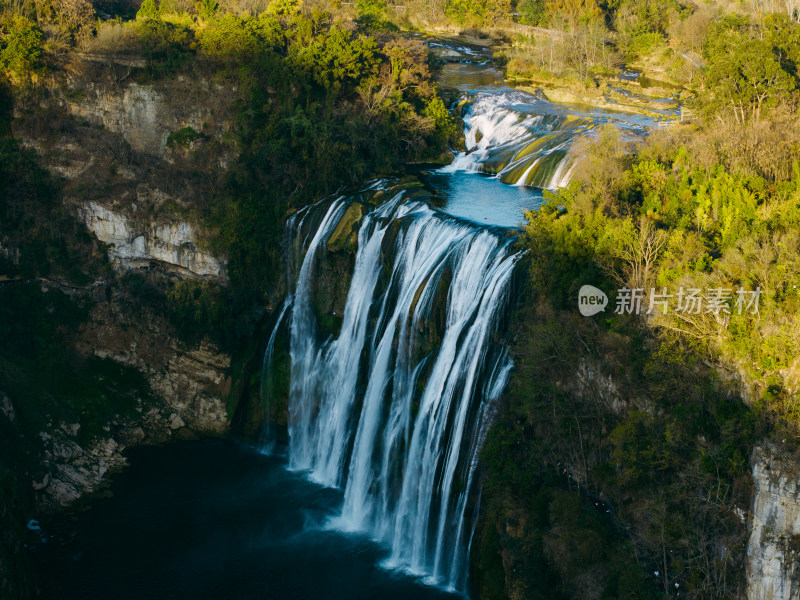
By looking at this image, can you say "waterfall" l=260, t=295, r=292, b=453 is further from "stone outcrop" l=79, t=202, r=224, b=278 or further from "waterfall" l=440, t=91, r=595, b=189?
"waterfall" l=440, t=91, r=595, b=189

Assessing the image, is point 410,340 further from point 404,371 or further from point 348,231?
point 348,231

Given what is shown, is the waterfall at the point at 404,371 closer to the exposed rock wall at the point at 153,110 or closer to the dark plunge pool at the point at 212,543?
the dark plunge pool at the point at 212,543

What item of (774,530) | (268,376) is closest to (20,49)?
(268,376)

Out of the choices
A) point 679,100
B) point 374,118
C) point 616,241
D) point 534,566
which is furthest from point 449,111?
point 534,566

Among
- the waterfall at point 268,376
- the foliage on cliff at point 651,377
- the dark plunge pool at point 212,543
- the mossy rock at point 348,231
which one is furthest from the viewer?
the waterfall at point 268,376

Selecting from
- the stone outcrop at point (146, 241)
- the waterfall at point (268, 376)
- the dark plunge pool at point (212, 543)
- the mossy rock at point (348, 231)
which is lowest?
the dark plunge pool at point (212, 543)

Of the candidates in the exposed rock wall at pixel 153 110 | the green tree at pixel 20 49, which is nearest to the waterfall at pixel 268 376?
the exposed rock wall at pixel 153 110

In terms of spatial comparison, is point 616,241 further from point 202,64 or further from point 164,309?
point 202,64
